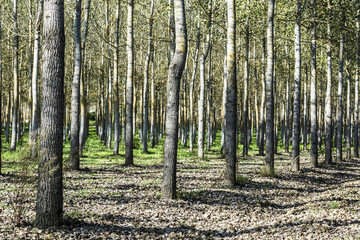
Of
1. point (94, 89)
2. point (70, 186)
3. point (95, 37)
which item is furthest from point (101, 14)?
point (70, 186)

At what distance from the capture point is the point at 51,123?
6684 mm

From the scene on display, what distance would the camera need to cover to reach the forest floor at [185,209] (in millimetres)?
7051

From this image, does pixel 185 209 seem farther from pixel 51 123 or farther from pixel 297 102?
pixel 297 102

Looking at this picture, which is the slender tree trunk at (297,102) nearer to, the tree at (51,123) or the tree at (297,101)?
the tree at (297,101)

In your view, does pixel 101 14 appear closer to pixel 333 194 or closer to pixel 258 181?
pixel 258 181

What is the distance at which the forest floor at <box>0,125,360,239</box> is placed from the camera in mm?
7051

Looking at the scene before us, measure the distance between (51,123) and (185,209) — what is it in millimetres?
4350

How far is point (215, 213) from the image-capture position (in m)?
9.12

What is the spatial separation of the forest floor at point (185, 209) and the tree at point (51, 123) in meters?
0.41

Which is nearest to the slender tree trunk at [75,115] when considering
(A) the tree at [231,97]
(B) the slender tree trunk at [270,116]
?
(A) the tree at [231,97]

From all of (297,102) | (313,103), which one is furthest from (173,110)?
(313,103)

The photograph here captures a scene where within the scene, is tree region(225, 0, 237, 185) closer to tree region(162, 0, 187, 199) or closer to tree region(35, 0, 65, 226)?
tree region(162, 0, 187, 199)

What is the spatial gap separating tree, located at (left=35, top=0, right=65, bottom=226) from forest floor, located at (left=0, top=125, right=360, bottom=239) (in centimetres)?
41

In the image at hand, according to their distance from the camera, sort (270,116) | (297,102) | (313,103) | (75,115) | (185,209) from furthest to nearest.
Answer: (313,103) → (297,102) → (270,116) → (75,115) → (185,209)
